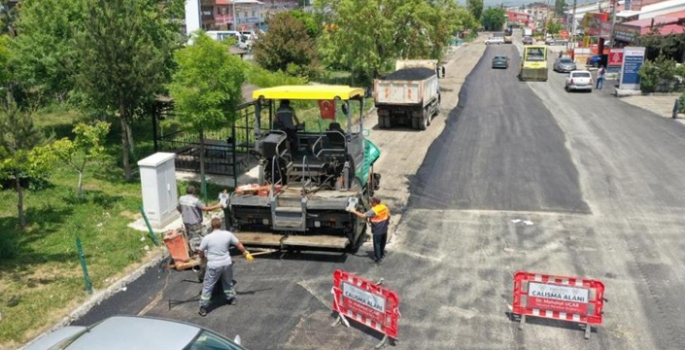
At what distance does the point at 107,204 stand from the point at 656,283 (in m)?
11.4

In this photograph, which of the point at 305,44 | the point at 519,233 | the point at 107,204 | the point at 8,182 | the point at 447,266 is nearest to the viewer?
the point at 447,266

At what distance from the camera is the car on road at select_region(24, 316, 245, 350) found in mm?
4867

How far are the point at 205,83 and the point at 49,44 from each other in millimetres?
7197

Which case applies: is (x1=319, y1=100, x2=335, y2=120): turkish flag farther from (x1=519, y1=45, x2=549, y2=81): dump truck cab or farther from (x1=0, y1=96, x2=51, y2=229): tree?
(x1=519, y1=45, x2=549, y2=81): dump truck cab

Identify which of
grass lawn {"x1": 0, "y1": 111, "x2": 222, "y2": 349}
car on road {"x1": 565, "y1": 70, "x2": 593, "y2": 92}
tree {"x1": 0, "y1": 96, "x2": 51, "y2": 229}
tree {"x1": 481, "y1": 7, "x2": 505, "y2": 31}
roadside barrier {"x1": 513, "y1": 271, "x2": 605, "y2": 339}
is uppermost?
tree {"x1": 481, "y1": 7, "x2": 505, "y2": 31}

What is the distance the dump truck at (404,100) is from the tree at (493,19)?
136m

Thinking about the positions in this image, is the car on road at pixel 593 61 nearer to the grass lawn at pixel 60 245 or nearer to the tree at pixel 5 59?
the grass lawn at pixel 60 245

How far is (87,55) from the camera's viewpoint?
14227mm

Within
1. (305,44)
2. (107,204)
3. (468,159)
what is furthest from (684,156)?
(305,44)

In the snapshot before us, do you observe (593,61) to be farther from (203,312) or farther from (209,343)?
(209,343)

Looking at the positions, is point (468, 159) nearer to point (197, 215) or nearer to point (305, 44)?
point (197, 215)

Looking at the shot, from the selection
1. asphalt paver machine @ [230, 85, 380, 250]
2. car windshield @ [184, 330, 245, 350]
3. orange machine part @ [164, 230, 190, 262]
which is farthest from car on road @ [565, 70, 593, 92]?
car windshield @ [184, 330, 245, 350]

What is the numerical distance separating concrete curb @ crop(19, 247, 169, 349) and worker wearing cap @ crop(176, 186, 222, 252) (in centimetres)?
71

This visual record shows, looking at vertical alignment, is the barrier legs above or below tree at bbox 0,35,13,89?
below
